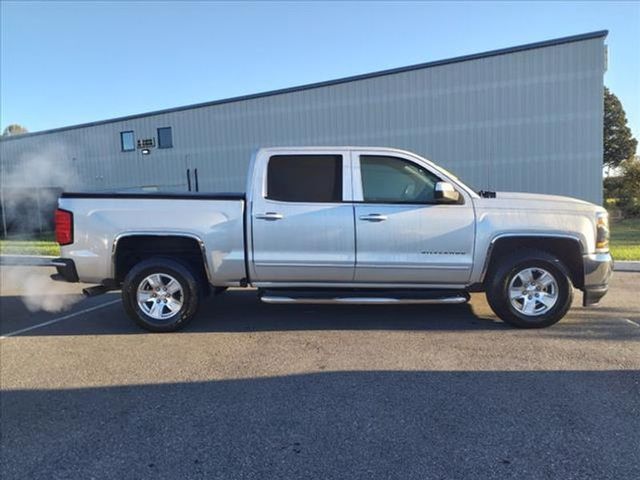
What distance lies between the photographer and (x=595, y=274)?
511 cm

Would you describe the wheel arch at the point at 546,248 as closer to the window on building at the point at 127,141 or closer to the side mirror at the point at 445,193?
the side mirror at the point at 445,193

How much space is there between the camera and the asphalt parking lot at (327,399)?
273 centimetres

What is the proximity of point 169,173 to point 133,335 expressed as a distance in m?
21.7

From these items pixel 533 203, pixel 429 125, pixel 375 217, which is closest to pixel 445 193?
pixel 375 217

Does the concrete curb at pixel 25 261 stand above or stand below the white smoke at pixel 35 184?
below

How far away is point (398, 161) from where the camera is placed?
5.35 metres

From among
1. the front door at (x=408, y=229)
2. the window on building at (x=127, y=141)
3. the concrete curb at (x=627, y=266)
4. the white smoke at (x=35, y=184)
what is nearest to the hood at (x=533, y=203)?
the front door at (x=408, y=229)

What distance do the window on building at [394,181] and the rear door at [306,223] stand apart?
215 millimetres

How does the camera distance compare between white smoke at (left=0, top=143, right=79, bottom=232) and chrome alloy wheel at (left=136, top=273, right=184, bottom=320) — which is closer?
chrome alloy wheel at (left=136, top=273, right=184, bottom=320)

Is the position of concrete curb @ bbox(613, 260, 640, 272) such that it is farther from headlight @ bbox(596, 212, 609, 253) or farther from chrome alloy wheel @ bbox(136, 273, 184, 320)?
chrome alloy wheel @ bbox(136, 273, 184, 320)

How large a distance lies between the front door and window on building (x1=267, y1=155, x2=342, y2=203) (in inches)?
9.8

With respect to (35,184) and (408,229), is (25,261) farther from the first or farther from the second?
(35,184)

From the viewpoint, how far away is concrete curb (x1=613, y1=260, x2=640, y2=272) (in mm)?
9250

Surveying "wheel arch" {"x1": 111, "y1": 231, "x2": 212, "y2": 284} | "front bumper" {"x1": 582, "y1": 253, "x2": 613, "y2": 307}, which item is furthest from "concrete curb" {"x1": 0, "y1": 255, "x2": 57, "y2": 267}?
"front bumper" {"x1": 582, "y1": 253, "x2": 613, "y2": 307}
